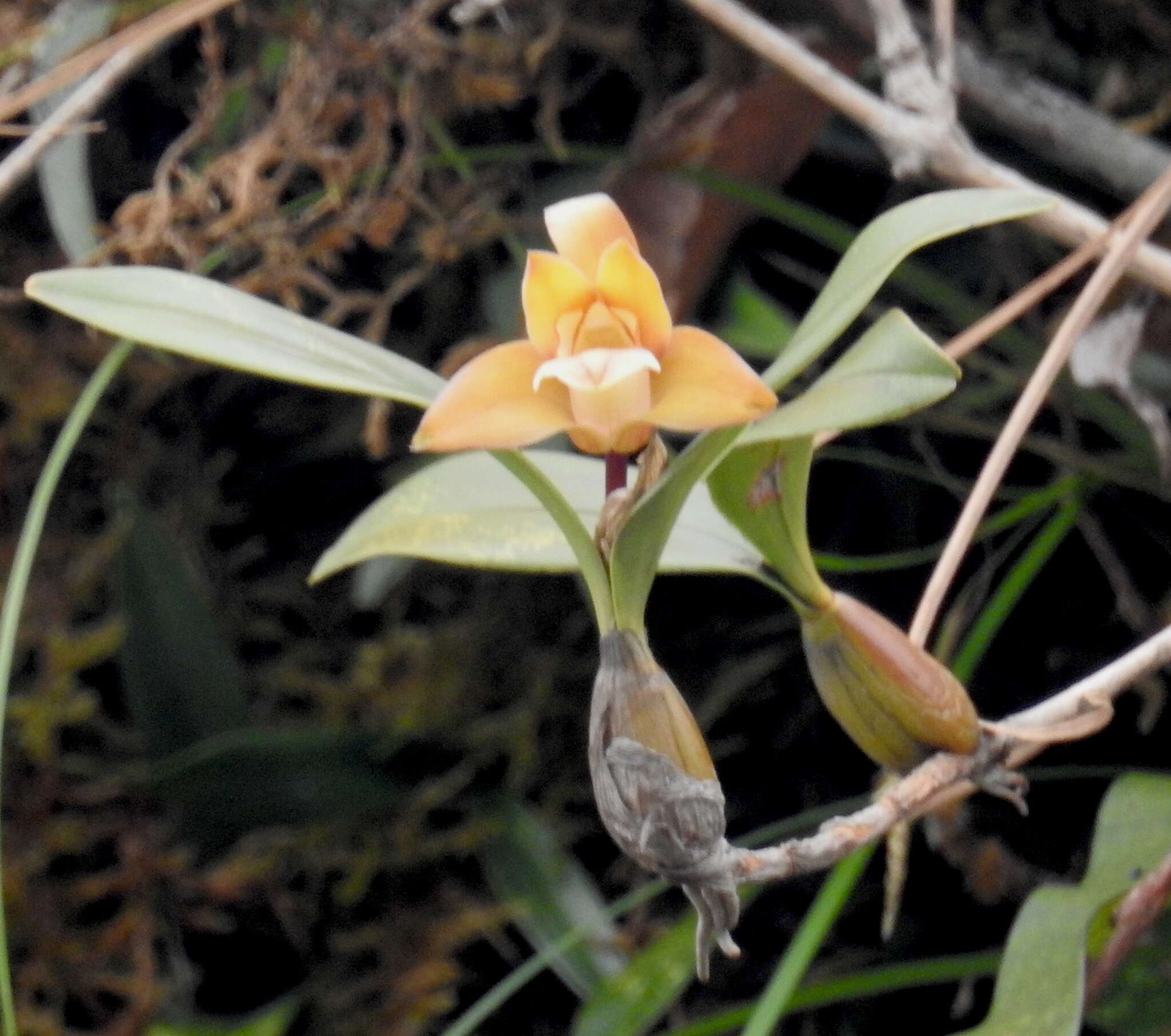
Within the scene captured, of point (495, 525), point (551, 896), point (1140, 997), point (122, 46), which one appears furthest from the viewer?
point (551, 896)

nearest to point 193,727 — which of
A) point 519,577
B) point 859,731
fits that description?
point 519,577

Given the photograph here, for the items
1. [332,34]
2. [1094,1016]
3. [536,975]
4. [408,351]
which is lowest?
[536,975]

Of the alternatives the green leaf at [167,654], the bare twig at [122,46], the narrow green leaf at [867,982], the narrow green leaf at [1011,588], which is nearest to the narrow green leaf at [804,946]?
the narrow green leaf at [867,982]

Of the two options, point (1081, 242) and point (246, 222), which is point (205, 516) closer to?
point (246, 222)

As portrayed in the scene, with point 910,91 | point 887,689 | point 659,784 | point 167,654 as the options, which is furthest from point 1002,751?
point 167,654

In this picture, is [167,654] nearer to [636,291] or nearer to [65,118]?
Answer: [65,118]

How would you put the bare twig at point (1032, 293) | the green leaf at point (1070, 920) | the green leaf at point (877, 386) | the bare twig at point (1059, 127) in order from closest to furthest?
the green leaf at point (877, 386)
the green leaf at point (1070, 920)
the bare twig at point (1032, 293)
the bare twig at point (1059, 127)

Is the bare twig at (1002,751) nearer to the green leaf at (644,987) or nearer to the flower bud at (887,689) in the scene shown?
the flower bud at (887,689)
